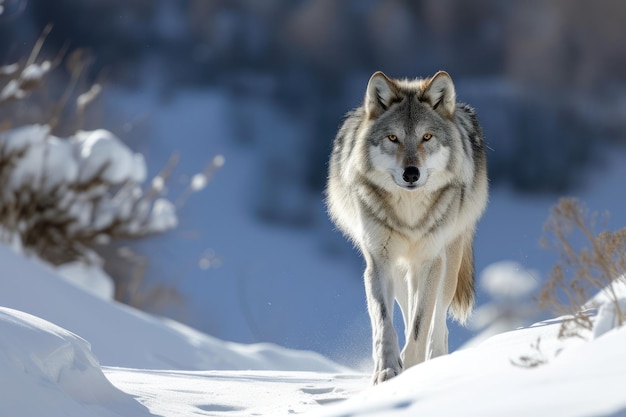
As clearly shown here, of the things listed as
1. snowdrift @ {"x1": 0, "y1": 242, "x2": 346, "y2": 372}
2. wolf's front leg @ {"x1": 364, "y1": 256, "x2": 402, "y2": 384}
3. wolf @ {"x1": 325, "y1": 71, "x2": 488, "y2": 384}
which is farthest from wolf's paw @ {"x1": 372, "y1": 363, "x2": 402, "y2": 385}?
snowdrift @ {"x1": 0, "y1": 242, "x2": 346, "y2": 372}

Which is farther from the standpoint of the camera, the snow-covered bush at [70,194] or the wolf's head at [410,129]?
the snow-covered bush at [70,194]

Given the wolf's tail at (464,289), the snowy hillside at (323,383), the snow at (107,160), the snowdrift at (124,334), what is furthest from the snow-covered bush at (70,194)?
the wolf's tail at (464,289)

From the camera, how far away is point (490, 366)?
3428 millimetres

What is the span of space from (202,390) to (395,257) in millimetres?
1873

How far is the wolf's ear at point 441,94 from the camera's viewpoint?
5516 mm

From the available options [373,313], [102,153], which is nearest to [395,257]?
[373,313]

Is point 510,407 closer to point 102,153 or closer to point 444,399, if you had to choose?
point 444,399

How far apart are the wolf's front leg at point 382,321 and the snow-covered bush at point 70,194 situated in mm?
12760

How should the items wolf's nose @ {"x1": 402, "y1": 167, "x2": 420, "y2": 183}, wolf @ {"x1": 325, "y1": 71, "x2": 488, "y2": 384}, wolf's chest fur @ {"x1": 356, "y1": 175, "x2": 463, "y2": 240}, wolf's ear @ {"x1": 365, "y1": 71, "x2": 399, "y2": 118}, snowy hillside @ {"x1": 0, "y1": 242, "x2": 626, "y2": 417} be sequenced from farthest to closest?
wolf's ear @ {"x1": 365, "y1": 71, "x2": 399, "y2": 118}, wolf's chest fur @ {"x1": 356, "y1": 175, "x2": 463, "y2": 240}, wolf @ {"x1": 325, "y1": 71, "x2": 488, "y2": 384}, wolf's nose @ {"x1": 402, "y1": 167, "x2": 420, "y2": 183}, snowy hillside @ {"x1": 0, "y1": 242, "x2": 626, "y2": 417}

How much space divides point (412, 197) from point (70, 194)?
46.6ft

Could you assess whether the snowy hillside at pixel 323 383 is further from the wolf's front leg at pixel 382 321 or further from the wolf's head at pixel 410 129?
the wolf's head at pixel 410 129

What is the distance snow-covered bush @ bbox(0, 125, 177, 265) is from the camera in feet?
57.4

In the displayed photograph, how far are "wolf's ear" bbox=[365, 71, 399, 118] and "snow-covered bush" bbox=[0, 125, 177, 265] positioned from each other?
40.7ft

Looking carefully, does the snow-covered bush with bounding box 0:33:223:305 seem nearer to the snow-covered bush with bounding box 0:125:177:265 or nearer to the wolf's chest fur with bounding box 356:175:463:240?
the snow-covered bush with bounding box 0:125:177:265
